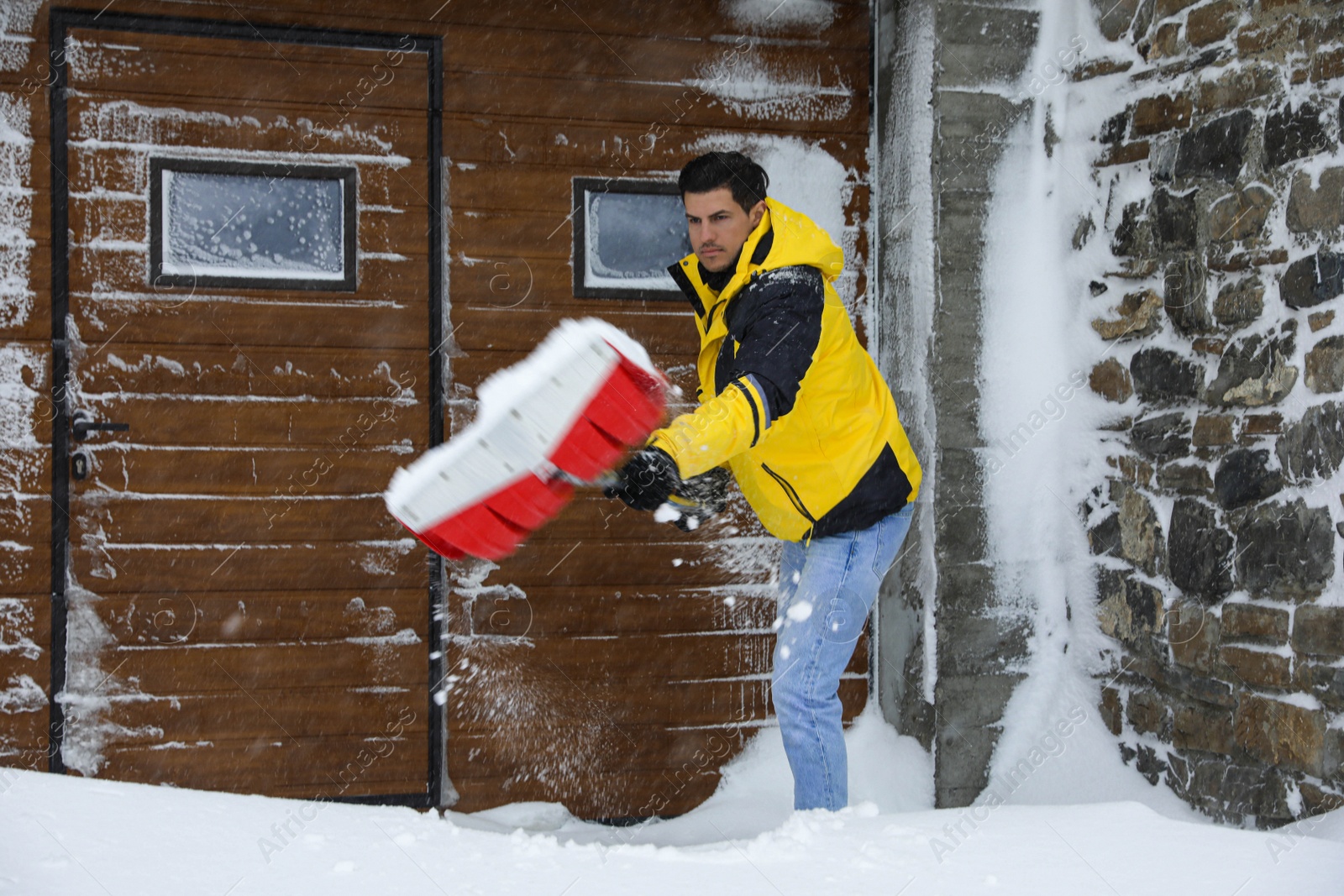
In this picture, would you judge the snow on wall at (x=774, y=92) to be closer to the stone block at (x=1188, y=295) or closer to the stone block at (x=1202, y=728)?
the stone block at (x=1188, y=295)

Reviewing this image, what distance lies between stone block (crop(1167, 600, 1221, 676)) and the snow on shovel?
6.21 feet

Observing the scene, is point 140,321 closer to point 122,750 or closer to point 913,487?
point 122,750

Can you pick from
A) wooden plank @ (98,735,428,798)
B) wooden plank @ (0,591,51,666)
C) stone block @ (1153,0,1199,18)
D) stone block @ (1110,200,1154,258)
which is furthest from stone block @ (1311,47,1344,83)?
wooden plank @ (0,591,51,666)

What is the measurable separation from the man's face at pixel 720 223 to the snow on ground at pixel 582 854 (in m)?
1.33

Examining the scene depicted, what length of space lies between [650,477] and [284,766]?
6.61ft

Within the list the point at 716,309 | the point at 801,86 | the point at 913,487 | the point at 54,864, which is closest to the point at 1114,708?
the point at 913,487

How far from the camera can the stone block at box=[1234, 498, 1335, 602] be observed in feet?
9.26

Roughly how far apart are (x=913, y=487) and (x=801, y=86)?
5.59ft

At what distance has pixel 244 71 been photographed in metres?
3.48

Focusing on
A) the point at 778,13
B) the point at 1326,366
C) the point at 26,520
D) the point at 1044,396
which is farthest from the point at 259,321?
the point at 1326,366

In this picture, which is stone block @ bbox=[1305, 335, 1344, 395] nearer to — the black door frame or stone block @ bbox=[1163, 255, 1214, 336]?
stone block @ bbox=[1163, 255, 1214, 336]

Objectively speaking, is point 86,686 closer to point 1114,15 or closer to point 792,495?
point 792,495

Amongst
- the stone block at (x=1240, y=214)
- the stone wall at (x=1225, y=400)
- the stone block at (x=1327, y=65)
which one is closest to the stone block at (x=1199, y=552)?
the stone wall at (x=1225, y=400)

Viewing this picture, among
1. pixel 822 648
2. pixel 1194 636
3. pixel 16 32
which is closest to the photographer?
pixel 822 648
